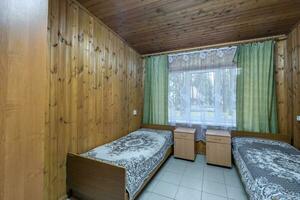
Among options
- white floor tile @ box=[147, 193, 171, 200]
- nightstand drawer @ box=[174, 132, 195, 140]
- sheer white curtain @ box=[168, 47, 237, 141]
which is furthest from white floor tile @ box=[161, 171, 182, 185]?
Result: sheer white curtain @ box=[168, 47, 237, 141]

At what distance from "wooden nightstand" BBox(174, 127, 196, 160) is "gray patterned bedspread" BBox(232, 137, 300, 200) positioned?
2.88 feet

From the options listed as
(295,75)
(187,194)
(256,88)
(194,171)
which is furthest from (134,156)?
(295,75)

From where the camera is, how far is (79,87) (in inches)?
88.4

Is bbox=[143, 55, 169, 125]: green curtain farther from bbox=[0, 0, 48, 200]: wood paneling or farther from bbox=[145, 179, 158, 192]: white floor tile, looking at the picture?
bbox=[0, 0, 48, 200]: wood paneling

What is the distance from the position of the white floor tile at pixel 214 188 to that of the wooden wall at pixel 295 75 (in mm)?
1578

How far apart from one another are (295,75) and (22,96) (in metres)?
3.75

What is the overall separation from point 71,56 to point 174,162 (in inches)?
108

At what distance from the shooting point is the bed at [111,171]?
169cm

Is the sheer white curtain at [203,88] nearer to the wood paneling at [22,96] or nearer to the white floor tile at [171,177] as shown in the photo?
the white floor tile at [171,177]

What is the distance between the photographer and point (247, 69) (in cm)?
321

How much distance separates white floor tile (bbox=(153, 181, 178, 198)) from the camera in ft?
7.15

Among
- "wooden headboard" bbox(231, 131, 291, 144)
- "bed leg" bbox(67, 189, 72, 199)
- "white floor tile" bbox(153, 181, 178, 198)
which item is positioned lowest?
"white floor tile" bbox(153, 181, 178, 198)

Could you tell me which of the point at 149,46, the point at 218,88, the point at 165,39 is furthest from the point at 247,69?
the point at 149,46

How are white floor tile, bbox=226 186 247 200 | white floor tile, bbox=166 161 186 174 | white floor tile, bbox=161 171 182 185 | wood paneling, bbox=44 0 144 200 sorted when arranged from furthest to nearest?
white floor tile, bbox=166 161 186 174 < white floor tile, bbox=161 171 182 185 < white floor tile, bbox=226 186 247 200 < wood paneling, bbox=44 0 144 200
